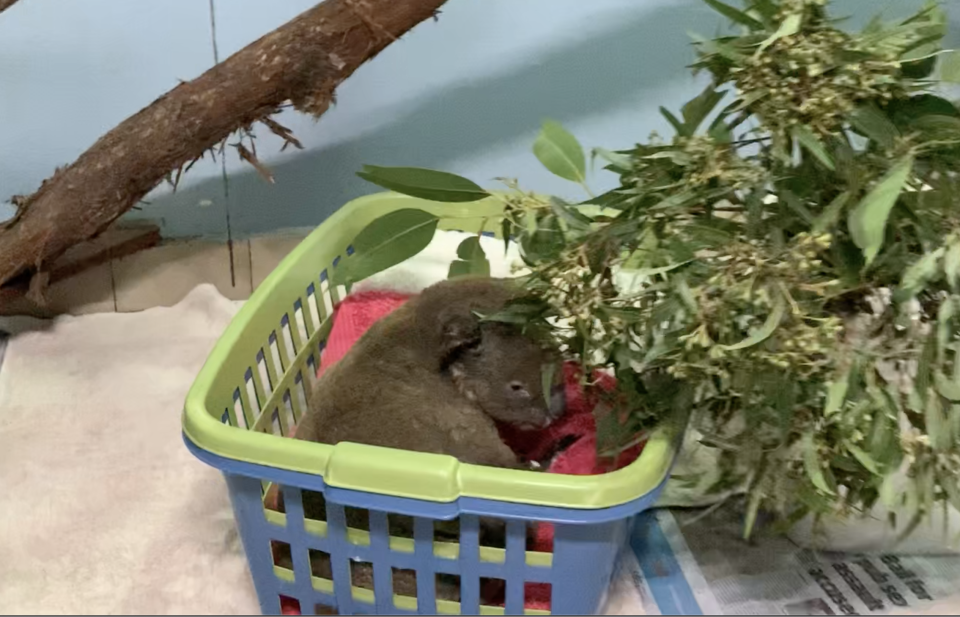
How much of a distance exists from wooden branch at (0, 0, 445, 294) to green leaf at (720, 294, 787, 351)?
0.84 meters

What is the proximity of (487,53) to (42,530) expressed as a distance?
108cm

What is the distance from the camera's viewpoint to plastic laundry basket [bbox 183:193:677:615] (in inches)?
32.3

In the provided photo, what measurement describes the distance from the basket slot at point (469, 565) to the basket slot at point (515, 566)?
→ 33 mm

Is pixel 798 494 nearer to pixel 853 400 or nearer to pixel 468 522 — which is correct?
pixel 853 400

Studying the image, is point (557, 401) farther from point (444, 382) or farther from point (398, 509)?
point (398, 509)

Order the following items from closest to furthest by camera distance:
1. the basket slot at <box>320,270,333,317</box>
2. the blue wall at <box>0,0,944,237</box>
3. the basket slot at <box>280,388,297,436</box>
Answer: the basket slot at <box>280,388,297,436</box> → the basket slot at <box>320,270,333,317</box> → the blue wall at <box>0,0,944,237</box>

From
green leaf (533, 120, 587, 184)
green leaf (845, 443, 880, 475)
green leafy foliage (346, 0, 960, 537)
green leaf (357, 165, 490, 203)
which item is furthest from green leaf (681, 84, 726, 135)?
green leaf (845, 443, 880, 475)

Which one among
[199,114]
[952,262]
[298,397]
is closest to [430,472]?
[952,262]

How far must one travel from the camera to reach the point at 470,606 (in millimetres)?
946

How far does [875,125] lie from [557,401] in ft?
1.81

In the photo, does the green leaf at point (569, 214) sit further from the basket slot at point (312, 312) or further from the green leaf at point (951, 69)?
the basket slot at point (312, 312)

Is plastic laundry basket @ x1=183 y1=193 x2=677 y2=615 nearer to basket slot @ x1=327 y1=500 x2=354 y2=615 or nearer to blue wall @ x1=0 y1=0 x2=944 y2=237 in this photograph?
basket slot @ x1=327 y1=500 x2=354 y2=615

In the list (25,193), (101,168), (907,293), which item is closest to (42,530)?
(101,168)

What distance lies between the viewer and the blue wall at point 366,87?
1528 mm
